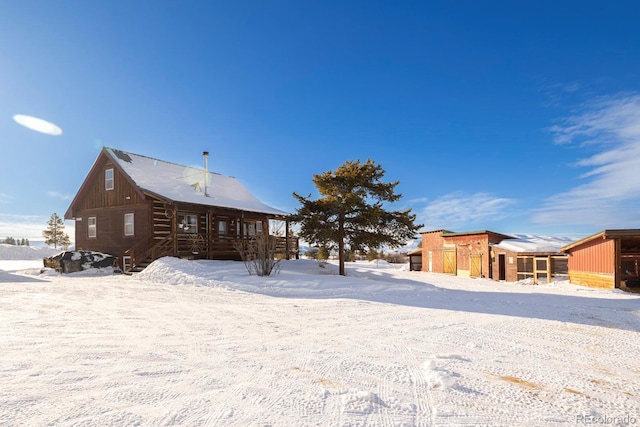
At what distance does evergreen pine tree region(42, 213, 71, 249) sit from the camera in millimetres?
54188

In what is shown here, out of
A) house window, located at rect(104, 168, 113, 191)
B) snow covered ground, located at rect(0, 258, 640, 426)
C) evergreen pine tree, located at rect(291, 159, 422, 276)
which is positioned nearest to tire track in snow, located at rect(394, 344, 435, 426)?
snow covered ground, located at rect(0, 258, 640, 426)

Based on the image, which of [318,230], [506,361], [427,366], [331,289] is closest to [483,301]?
[331,289]

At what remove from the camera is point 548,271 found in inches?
815

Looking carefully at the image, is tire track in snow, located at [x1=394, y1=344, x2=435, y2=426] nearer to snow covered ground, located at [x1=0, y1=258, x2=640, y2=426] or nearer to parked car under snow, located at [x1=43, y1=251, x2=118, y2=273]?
snow covered ground, located at [x1=0, y1=258, x2=640, y2=426]

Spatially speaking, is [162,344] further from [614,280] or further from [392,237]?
[614,280]

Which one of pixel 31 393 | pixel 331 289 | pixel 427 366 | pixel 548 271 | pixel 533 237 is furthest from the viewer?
pixel 533 237

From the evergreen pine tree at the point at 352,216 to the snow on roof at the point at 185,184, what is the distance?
636 cm

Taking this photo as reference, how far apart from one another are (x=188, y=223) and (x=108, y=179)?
19.7 feet

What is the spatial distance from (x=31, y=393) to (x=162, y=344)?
6.32ft

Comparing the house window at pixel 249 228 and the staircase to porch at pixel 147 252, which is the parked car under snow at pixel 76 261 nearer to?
the staircase to porch at pixel 147 252

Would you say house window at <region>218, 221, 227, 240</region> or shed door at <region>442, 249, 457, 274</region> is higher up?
house window at <region>218, 221, 227, 240</region>

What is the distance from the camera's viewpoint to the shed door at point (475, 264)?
2534 cm

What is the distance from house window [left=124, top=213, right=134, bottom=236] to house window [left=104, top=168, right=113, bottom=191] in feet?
8.13

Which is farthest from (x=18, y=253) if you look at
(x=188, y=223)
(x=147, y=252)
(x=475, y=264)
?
(x=475, y=264)
